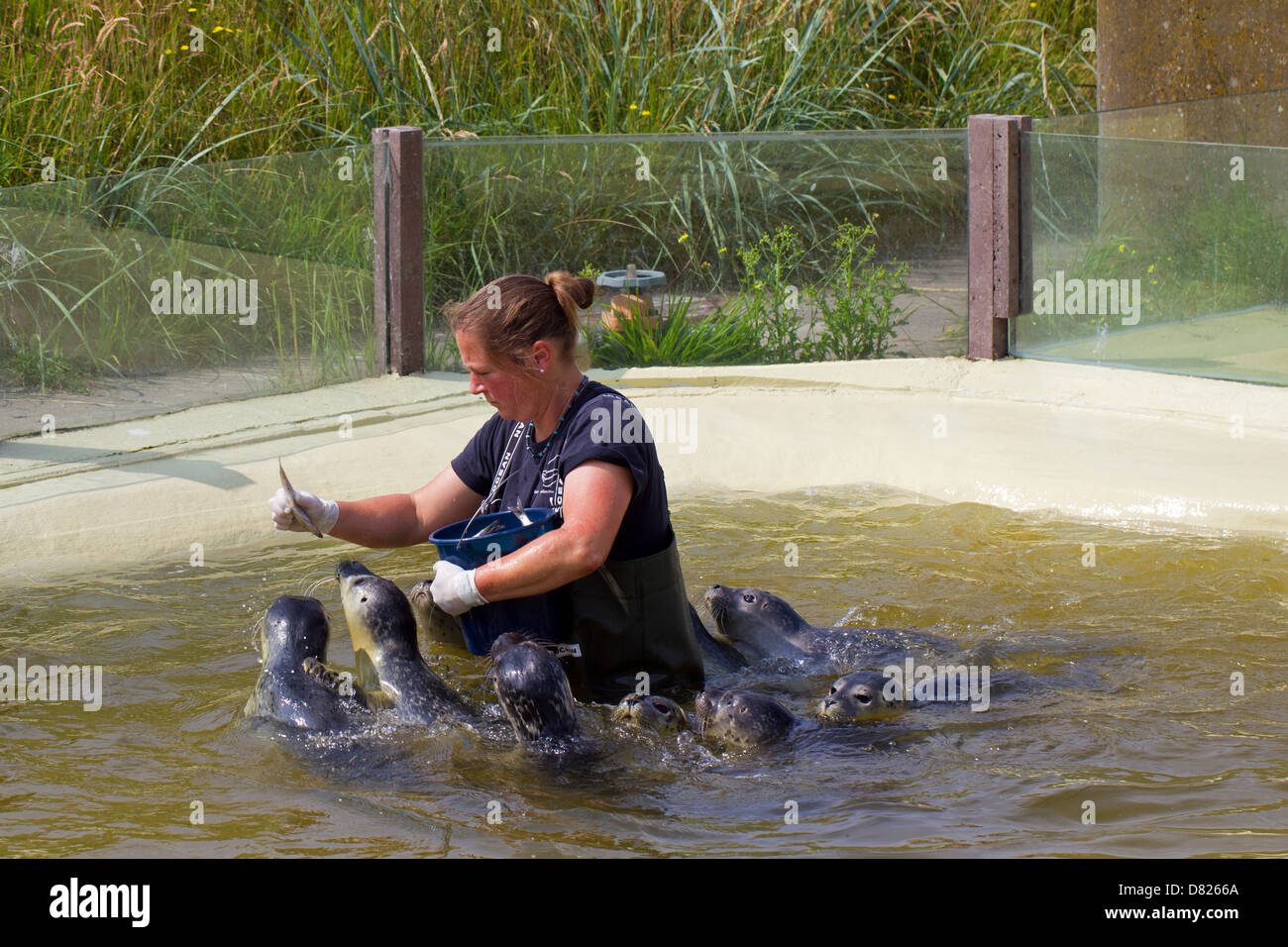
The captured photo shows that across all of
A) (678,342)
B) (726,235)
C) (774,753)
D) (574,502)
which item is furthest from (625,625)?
(726,235)

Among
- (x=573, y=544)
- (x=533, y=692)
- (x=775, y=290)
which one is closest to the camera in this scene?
(x=533, y=692)

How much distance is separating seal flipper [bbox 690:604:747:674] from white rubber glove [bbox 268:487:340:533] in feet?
3.51

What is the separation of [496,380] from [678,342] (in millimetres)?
4347

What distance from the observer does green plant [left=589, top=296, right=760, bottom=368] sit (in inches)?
322

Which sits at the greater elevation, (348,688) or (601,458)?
(601,458)

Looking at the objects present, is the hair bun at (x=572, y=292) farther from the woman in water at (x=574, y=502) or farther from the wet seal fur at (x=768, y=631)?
the wet seal fur at (x=768, y=631)

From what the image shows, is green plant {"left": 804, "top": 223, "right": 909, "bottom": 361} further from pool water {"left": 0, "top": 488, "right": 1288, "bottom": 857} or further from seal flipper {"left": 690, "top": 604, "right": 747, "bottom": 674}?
seal flipper {"left": 690, "top": 604, "right": 747, "bottom": 674}

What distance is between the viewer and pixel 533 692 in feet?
11.8

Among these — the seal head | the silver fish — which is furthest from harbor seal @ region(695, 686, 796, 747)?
the silver fish

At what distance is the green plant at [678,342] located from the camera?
818cm

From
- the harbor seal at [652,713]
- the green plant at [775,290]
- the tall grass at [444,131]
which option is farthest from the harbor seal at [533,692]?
the green plant at [775,290]

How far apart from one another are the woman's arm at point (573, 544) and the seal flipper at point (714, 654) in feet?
2.03

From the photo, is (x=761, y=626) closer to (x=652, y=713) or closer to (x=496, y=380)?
(x=652, y=713)
